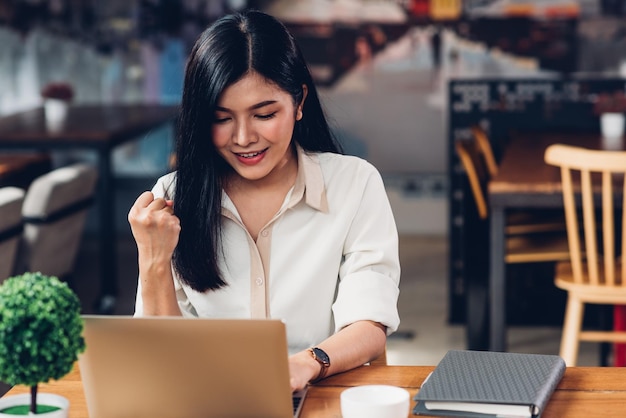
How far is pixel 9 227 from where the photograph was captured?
132 inches

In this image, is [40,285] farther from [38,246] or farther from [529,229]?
[529,229]

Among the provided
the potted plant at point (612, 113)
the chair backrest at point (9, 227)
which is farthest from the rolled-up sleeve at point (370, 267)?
the potted plant at point (612, 113)

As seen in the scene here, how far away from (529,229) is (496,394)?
2.72 meters

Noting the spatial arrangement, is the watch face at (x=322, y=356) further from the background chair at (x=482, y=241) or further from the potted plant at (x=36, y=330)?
the background chair at (x=482, y=241)

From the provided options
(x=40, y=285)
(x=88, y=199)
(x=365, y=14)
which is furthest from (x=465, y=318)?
(x=40, y=285)

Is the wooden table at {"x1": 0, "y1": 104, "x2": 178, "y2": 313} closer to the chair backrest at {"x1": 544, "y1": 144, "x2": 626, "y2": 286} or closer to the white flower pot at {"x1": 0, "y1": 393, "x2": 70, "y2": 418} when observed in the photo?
the chair backrest at {"x1": 544, "y1": 144, "x2": 626, "y2": 286}

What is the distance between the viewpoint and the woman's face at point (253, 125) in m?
1.81

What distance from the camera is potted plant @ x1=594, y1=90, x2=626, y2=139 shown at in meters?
4.51

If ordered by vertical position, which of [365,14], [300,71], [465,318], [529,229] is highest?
[365,14]

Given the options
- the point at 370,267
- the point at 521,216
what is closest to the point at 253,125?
the point at 370,267

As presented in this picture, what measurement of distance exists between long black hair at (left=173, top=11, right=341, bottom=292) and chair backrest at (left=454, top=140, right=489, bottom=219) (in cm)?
210

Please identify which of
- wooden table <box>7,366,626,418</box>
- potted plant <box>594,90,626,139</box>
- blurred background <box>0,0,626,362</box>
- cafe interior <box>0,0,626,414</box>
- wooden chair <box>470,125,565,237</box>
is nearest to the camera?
wooden table <box>7,366,626,418</box>

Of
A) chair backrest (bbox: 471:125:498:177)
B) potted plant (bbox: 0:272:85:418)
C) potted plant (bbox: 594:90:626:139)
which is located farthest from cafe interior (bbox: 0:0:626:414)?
potted plant (bbox: 0:272:85:418)

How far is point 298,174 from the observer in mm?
1977
